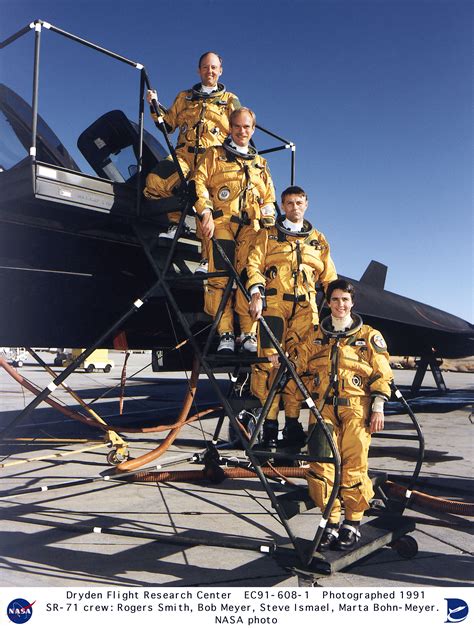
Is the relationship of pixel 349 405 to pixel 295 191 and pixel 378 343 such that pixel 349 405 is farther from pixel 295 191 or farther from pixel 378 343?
pixel 295 191

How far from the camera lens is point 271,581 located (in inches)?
128

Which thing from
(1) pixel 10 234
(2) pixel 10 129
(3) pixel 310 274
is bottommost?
(3) pixel 310 274

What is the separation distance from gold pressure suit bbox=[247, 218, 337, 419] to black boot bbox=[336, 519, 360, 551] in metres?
1.02

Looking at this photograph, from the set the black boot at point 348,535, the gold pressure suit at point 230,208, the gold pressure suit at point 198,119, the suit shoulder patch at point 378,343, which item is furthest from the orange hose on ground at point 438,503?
the gold pressure suit at point 198,119

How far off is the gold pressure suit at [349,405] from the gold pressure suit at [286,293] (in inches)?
19.3

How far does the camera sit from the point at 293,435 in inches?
165

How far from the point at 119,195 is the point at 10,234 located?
3.97 feet

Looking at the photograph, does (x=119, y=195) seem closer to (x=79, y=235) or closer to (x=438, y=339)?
(x=79, y=235)

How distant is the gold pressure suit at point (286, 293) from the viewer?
4.09 m

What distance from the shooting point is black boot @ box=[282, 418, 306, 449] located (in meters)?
4.14

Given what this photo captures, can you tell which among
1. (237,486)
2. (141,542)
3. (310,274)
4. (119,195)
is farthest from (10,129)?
(237,486)
